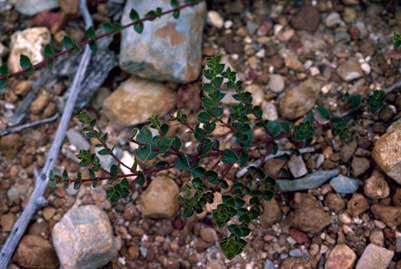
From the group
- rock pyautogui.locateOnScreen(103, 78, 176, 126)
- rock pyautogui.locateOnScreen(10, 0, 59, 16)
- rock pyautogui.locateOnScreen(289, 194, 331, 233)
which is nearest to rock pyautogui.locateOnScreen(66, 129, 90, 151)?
rock pyautogui.locateOnScreen(103, 78, 176, 126)

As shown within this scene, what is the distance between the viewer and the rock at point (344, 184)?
3264 mm

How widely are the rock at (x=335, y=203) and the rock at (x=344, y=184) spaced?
43 millimetres

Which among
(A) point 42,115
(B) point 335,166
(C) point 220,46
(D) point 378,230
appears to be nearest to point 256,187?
(B) point 335,166

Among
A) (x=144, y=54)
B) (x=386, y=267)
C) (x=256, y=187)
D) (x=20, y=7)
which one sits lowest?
(x=386, y=267)

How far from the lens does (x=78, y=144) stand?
3654mm

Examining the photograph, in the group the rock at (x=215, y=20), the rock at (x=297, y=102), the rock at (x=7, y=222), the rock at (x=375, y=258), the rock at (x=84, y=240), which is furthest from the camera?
the rock at (x=215, y=20)

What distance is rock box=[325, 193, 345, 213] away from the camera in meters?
3.25

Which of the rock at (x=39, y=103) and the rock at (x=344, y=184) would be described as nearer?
the rock at (x=344, y=184)

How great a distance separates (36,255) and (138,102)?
3.89 ft

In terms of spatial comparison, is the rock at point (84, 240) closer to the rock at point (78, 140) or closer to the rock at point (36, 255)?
the rock at point (36, 255)

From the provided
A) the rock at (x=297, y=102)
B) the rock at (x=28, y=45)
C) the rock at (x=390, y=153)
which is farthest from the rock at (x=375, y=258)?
the rock at (x=28, y=45)

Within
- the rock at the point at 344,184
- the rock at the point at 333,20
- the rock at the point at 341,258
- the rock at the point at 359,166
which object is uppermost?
the rock at the point at 333,20

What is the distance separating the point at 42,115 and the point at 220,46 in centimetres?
136

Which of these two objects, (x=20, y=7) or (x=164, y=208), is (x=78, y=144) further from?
(x=20, y=7)
